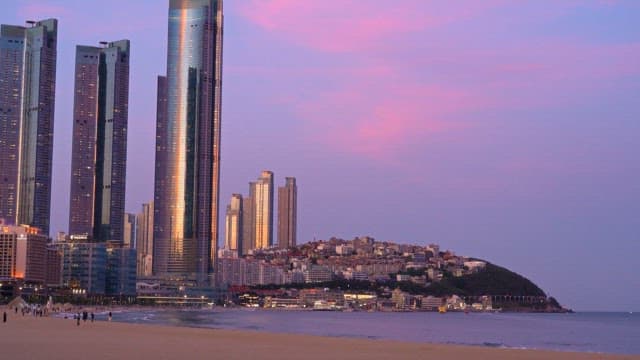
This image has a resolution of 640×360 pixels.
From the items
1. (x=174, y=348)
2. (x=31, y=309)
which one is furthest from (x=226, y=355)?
(x=31, y=309)

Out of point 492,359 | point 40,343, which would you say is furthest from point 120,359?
point 492,359

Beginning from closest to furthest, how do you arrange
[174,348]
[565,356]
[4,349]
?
[4,349] → [174,348] → [565,356]

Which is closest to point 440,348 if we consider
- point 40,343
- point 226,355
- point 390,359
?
point 390,359

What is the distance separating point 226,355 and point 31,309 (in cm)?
10788

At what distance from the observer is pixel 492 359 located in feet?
133

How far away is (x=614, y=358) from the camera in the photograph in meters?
42.8

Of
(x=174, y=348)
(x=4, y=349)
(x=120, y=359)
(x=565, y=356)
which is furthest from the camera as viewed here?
(x=565, y=356)

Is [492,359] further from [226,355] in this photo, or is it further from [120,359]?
[120,359]

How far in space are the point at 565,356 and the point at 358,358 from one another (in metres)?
12.5

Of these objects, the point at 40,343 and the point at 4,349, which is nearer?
Answer: the point at 4,349

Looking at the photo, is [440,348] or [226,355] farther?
[440,348]

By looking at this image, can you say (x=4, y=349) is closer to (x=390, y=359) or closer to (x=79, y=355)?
(x=79, y=355)

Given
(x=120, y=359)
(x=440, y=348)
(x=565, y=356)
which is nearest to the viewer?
(x=120, y=359)

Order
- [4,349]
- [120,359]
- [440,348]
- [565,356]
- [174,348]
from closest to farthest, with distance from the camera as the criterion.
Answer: [120,359], [4,349], [174,348], [565,356], [440,348]
